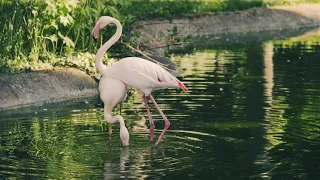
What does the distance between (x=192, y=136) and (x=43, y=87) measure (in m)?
3.85

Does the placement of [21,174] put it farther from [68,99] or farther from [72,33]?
[72,33]

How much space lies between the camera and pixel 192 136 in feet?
31.1

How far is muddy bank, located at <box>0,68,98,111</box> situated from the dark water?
1.17ft

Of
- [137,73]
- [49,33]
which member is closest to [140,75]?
[137,73]

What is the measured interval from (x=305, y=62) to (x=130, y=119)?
23.4ft

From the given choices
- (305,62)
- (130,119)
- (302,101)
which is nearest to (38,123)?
(130,119)

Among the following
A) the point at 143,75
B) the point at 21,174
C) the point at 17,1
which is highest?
the point at 17,1

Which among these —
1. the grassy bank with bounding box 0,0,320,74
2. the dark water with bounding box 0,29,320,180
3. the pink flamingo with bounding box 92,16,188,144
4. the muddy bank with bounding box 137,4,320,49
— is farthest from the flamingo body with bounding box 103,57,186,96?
the muddy bank with bounding box 137,4,320,49

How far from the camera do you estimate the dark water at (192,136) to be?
7.80 metres

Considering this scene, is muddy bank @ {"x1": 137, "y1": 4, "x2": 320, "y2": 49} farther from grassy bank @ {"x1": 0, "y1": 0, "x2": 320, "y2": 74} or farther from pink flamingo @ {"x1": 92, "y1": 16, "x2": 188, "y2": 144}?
pink flamingo @ {"x1": 92, "y1": 16, "x2": 188, "y2": 144}

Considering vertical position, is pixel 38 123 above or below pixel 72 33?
below

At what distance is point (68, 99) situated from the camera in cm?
1277

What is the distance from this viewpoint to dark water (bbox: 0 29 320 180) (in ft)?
25.6

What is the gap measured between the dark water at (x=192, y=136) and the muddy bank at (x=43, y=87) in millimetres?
358
